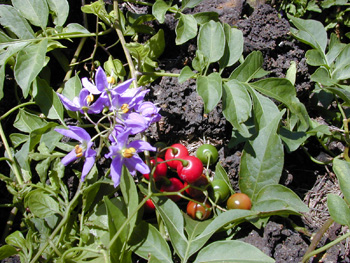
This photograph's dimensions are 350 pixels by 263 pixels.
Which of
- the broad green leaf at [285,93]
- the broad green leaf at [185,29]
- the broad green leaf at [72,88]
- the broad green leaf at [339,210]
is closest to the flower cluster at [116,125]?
the broad green leaf at [72,88]

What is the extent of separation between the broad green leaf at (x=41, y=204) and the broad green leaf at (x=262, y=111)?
900 millimetres

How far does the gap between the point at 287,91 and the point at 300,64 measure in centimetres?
38

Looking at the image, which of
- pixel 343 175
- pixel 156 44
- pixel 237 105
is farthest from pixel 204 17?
pixel 343 175

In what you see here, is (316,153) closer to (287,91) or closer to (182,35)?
(287,91)

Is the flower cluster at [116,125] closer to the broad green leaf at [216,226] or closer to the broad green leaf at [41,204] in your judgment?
the broad green leaf at [41,204]

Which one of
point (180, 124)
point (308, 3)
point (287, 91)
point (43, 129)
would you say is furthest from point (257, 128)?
point (308, 3)

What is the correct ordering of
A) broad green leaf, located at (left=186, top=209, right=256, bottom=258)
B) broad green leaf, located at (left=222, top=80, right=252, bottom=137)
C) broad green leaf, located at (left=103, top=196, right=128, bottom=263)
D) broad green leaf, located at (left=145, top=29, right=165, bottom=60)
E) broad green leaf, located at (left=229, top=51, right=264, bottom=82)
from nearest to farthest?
1. broad green leaf, located at (left=103, top=196, right=128, bottom=263)
2. broad green leaf, located at (left=186, top=209, right=256, bottom=258)
3. broad green leaf, located at (left=222, top=80, right=252, bottom=137)
4. broad green leaf, located at (left=229, top=51, right=264, bottom=82)
5. broad green leaf, located at (left=145, top=29, right=165, bottom=60)

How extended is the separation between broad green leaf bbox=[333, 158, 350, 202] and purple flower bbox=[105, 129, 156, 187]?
2.40 ft

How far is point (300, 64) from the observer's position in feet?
5.60

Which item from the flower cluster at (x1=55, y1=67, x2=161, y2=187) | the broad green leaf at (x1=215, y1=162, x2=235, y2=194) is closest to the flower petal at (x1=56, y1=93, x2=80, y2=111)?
the flower cluster at (x1=55, y1=67, x2=161, y2=187)

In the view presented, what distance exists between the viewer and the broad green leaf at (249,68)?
1.46 m

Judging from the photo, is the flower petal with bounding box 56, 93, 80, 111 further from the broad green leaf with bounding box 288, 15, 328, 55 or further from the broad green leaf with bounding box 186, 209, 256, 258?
the broad green leaf with bounding box 288, 15, 328, 55

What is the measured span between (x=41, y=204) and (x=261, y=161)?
91cm

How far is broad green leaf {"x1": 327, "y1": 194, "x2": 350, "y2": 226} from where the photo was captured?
1240 mm
